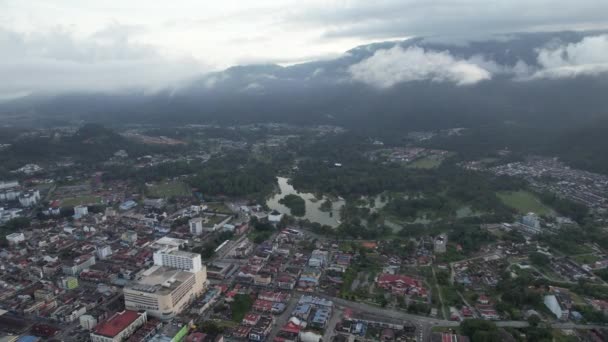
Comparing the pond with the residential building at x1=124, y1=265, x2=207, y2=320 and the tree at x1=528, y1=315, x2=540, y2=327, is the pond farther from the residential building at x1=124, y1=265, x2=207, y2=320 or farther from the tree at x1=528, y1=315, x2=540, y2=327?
A: the tree at x1=528, y1=315, x2=540, y2=327

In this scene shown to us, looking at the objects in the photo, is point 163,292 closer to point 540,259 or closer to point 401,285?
point 401,285

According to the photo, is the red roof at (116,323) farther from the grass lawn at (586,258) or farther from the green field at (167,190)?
the grass lawn at (586,258)

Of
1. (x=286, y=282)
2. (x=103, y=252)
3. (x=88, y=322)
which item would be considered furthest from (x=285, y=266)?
(x=103, y=252)

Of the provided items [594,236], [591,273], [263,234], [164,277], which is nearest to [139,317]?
[164,277]

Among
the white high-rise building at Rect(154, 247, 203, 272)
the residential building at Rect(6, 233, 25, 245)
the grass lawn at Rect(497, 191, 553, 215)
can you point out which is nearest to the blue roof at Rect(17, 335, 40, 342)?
the white high-rise building at Rect(154, 247, 203, 272)

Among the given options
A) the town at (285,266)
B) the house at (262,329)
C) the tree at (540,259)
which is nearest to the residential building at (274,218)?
the town at (285,266)

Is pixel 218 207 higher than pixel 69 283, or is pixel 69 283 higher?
pixel 69 283

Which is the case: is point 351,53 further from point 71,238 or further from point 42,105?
point 71,238
